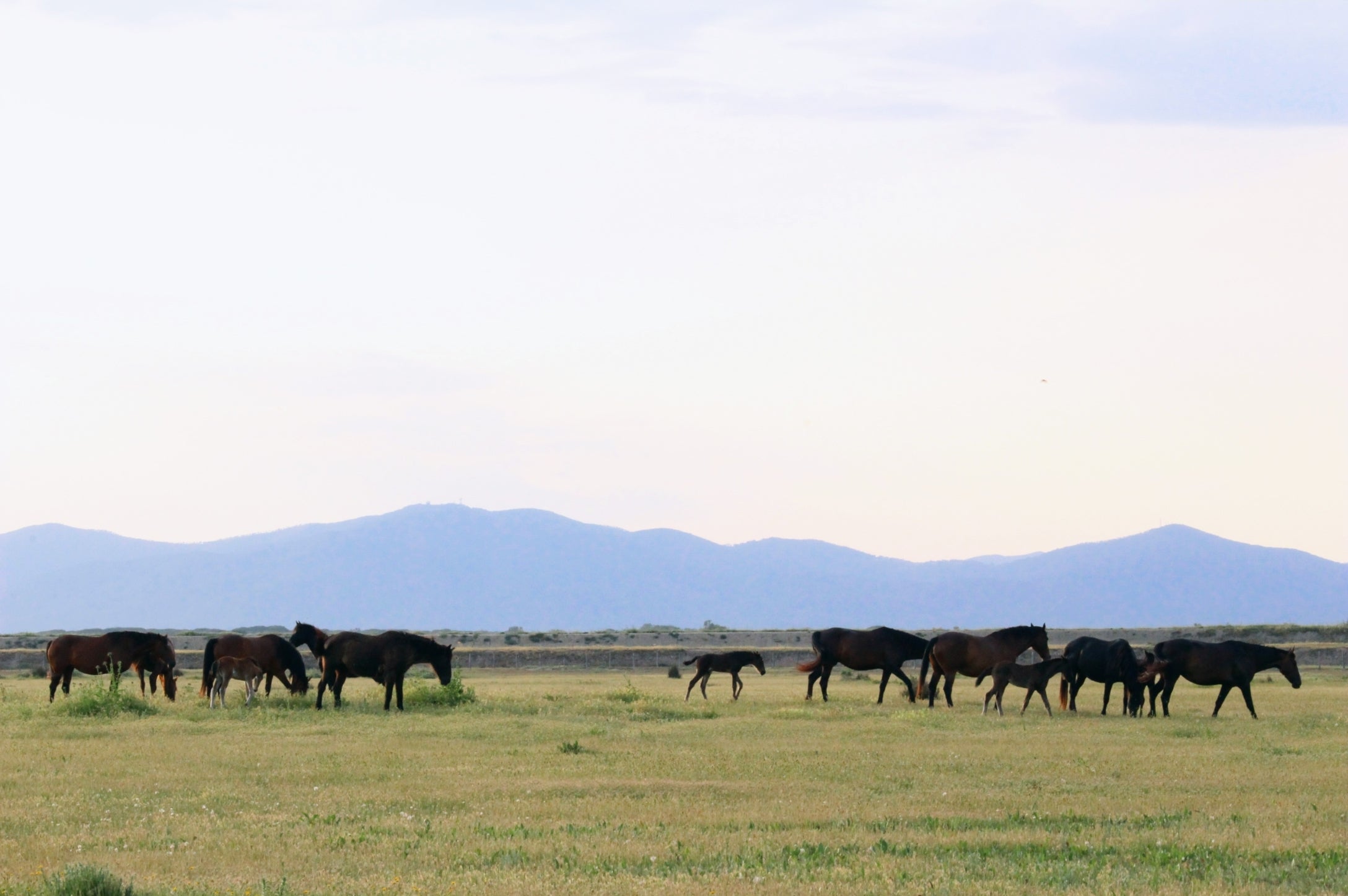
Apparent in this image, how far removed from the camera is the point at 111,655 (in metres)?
30.7

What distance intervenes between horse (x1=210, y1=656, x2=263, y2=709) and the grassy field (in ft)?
4.95

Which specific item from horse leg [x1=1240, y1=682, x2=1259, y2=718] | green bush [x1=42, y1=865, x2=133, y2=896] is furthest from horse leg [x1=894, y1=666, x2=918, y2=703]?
green bush [x1=42, y1=865, x2=133, y2=896]

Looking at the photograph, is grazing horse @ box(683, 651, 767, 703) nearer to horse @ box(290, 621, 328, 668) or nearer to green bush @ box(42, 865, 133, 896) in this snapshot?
horse @ box(290, 621, 328, 668)

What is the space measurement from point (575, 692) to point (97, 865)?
2286 centimetres

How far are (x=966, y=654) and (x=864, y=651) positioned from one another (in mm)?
2846

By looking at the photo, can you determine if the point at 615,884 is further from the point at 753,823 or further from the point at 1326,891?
the point at 1326,891

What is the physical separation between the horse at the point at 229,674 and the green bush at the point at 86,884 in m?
17.5

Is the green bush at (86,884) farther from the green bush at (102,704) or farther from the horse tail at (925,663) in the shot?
the horse tail at (925,663)

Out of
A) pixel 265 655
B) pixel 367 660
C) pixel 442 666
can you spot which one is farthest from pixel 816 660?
pixel 265 655

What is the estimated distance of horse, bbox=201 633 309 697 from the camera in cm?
2895

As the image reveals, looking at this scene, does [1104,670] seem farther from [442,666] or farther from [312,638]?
[312,638]

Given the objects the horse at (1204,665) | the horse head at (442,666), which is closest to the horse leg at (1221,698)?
the horse at (1204,665)

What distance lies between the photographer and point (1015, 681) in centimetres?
2700

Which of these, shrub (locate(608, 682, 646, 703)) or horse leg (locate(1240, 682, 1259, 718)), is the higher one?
horse leg (locate(1240, 682, 1259, 718))
